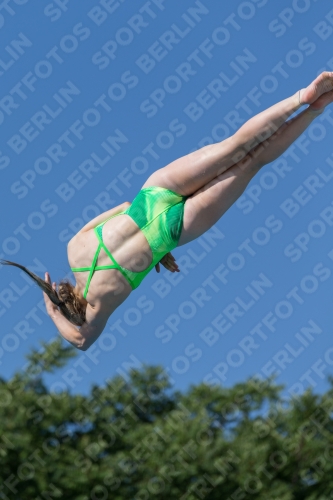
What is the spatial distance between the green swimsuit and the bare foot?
1423 millimetres

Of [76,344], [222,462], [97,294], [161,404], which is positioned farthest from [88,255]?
[161,404]

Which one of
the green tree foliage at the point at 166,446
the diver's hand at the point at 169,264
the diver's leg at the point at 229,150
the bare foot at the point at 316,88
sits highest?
the diver's leg at the point at 229,150

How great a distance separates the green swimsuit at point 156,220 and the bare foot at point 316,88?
1423mm

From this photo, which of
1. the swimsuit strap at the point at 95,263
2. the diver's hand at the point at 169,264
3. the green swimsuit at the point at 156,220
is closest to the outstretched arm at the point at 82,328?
the swimsuit strap at the point at 95,263

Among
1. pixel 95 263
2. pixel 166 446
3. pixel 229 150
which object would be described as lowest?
pixel 166 446

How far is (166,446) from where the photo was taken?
46.0 feet

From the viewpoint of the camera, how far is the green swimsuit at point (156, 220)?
22.1ft

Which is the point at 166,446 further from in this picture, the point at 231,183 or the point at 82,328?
the point at 231,183

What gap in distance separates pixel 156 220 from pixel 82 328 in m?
1.22

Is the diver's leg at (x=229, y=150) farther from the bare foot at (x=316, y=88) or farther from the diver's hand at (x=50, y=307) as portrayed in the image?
the diver's hand at (x=50, y=307)

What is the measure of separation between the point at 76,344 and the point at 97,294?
1.85ft

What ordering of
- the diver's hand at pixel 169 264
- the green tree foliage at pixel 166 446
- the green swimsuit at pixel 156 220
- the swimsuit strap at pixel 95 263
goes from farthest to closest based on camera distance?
the green tree foliage at pixel 166 446
the diver's hand at pixel 169 264
the swimsuit strap at pixel 95 263
the green swimsuit at pixel 156 220

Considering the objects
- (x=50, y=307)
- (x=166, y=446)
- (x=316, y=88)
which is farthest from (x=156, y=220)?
(x=166, y=446)

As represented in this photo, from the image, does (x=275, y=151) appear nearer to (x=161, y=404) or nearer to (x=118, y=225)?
(x=118, y=225)
